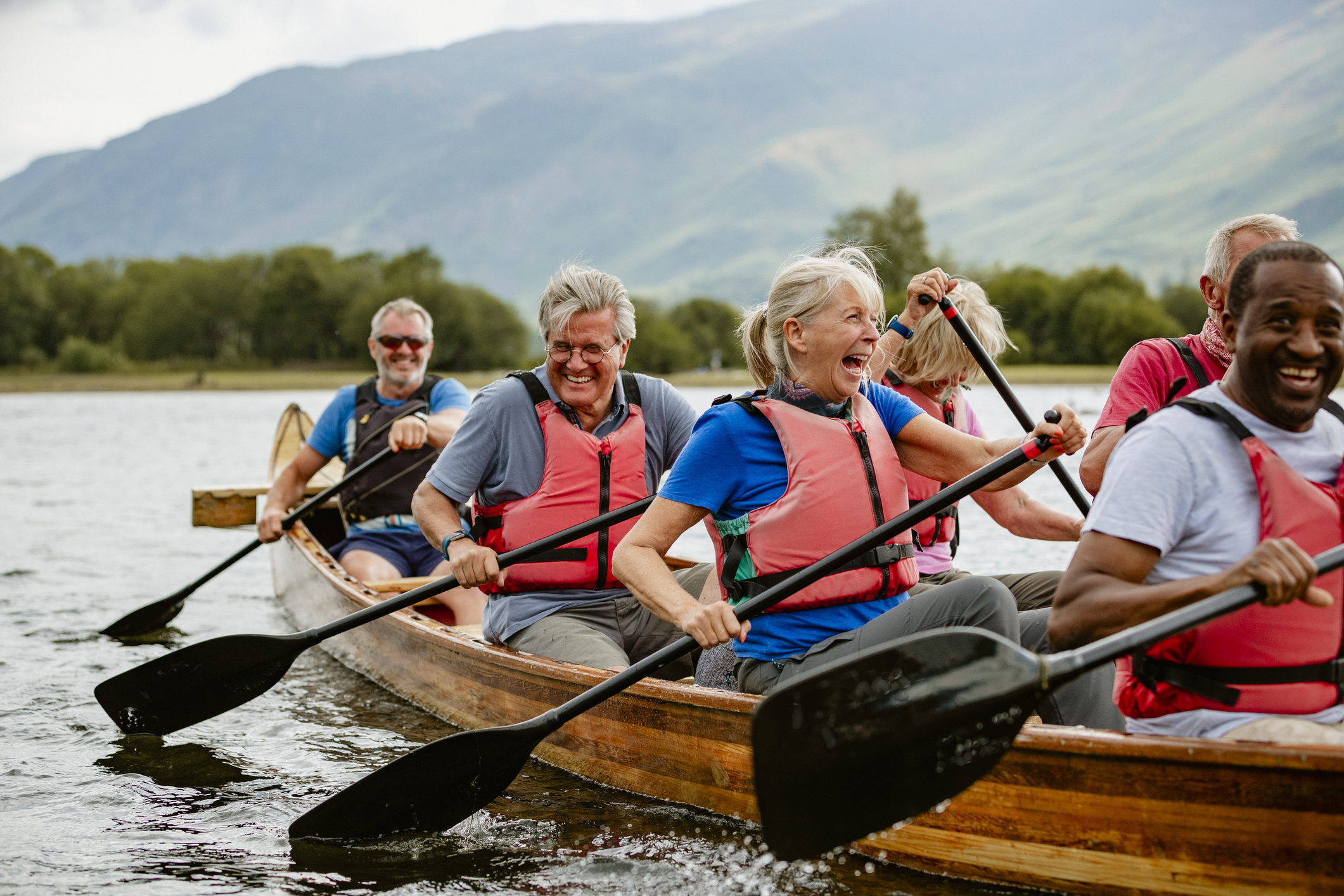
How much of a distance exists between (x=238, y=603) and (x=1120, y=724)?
6.52 metres

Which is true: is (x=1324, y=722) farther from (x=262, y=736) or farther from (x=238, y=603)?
(x=238, y=603)

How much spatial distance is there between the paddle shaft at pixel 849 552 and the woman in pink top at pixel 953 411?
→ 28.2 inches

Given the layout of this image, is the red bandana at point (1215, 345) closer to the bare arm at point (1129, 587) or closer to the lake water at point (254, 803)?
the bare arm at point (1129, 587)

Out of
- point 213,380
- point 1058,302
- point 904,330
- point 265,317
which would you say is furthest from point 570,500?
point 265,317

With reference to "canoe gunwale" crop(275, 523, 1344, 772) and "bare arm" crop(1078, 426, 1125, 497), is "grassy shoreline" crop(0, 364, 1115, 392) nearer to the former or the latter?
"bare arm" crop(1078, 426, 1125, 497)

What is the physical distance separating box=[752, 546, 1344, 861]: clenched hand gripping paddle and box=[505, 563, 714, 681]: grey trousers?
1469 mm

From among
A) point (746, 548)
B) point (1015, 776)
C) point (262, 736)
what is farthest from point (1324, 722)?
point (262, 736)

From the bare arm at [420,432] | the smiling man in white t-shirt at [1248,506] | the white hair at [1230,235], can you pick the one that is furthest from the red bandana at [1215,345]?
the bare arm at [420,432]

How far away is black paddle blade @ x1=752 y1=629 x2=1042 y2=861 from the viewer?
8.11ft

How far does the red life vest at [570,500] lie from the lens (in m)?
4.11

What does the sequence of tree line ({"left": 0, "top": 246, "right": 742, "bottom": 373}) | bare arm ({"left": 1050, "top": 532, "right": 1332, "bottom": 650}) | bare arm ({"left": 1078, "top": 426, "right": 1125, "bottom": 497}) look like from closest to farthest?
bare arm ({"left": 1050, "top": 532, "right": 1332, "bottom": 650}) → bare arm ({"left": 1078, "top": 426, "right": 1125, "bottom": 497}) → tree line ({"left": 0, "top": 246, "right": 742, "bottom": 373})

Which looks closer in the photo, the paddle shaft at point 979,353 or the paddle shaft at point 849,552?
the paddle shaft at point 849,552

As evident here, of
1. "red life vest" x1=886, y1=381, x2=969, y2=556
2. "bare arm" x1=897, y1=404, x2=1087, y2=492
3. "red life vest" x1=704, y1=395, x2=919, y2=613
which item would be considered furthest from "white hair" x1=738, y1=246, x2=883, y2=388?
"red life vest" x1=886, y1=381, x2=969, y2=556

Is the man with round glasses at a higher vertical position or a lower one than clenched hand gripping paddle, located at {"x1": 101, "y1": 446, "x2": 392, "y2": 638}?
higher
